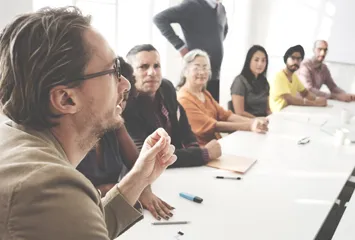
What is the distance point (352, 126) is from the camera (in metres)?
2.86

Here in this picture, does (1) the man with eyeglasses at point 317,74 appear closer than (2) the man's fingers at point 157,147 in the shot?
No

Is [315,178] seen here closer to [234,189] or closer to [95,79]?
[234,189]

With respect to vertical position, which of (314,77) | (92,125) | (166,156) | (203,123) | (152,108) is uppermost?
(92,125)

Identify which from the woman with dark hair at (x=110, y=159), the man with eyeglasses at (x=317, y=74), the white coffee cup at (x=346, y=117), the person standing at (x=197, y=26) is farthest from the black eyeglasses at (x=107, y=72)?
the man with eyeglasses at (x=317, y=74)

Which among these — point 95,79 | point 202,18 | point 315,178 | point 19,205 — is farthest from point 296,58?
point 19,205

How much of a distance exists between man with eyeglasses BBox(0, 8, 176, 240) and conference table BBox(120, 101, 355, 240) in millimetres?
509

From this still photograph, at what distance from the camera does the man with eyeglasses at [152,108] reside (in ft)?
6.00

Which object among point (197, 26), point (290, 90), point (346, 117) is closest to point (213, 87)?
point (197, 26)

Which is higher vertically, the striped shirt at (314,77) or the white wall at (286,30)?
the white wall at (286,30)

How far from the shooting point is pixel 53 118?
2.52 feet

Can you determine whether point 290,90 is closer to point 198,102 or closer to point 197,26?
point 197,26

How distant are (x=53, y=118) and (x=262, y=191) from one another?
1021 mm

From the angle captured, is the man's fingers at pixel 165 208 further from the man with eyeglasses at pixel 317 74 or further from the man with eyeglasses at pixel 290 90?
the man with eyeglasses at pixel 317 74

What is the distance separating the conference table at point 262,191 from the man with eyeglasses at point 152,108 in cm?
8
